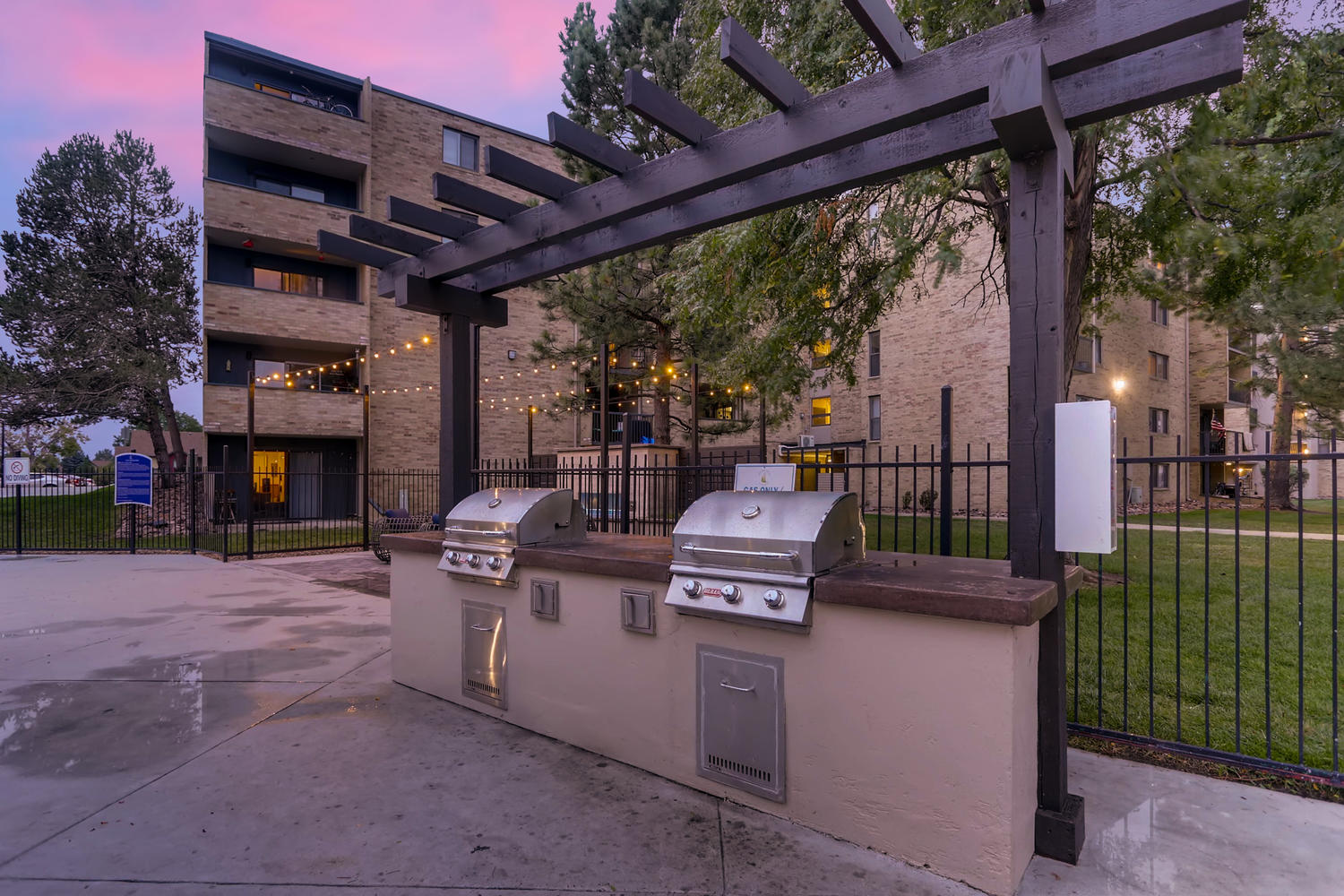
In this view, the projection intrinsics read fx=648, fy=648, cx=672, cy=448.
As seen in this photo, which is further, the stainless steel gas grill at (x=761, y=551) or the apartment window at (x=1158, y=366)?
the apartment window at (x=1158, y=366)

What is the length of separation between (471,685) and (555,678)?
0.82m

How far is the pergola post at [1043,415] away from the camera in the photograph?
261cm

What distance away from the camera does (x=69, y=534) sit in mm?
15547

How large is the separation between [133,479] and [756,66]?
569 inches

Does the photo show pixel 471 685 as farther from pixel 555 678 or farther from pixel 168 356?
pixel 168 356

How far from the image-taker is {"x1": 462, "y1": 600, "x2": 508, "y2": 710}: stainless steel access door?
4.06 meters

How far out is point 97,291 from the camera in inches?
730

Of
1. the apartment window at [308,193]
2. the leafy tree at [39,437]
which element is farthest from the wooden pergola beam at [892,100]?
the leafy tree at [39,437]

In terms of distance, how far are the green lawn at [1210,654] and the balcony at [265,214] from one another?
59.2 feet

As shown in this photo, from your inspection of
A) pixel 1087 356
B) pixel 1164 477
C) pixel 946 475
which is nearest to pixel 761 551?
pixel 946 475

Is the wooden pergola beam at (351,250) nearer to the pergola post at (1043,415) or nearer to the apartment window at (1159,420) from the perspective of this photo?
the pergola post at (1043,415)

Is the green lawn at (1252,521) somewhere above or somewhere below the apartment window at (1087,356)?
below

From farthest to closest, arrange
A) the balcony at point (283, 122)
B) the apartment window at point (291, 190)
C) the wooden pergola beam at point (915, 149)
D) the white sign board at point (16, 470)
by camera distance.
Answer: the apartment window at point (291, 190), the balcony at point (283, 122), the white sign board at point (16, 470), the wooden pergola beam at point (915, 149)

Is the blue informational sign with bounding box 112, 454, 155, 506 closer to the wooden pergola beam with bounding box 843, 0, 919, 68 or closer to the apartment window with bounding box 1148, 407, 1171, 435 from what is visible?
the wooden pergola beam with bounding box 843, 0, 919, 68
